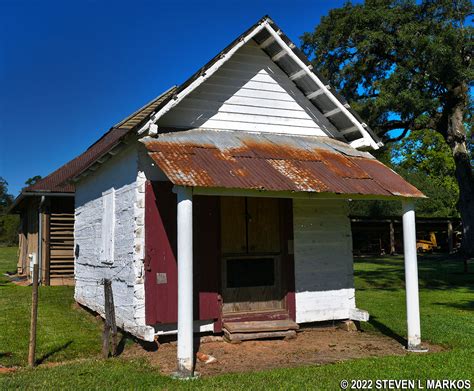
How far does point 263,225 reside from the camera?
30.7ft

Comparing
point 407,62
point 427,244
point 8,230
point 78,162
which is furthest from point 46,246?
point 8,230

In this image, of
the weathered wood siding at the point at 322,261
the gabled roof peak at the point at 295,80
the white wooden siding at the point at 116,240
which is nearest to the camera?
the white wooden siding at the point at 116,240

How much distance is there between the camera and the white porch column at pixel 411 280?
791 centimetres

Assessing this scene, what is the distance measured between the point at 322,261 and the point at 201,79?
4.06 m

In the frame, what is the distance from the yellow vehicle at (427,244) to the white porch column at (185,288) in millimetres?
31994

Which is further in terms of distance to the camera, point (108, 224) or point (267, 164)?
point (108, 224)

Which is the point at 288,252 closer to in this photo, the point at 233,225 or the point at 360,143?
the point at 233,225

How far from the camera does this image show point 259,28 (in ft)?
28.7

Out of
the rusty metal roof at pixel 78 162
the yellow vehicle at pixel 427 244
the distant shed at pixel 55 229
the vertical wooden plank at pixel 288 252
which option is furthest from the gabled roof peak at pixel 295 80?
the yellow vehicle at pixel 427 244

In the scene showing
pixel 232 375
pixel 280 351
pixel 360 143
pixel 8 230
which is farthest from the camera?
pixel 8 230

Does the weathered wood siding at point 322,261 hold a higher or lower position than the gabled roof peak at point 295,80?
lower

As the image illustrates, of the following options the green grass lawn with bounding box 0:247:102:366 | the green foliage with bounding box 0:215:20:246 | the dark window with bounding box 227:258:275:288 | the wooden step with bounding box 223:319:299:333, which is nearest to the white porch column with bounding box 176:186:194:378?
the wooden step with bounding box 223:319:299:333

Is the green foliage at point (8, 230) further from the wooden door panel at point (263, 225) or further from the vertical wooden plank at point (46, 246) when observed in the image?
the wooden door panel at point (263, 225)

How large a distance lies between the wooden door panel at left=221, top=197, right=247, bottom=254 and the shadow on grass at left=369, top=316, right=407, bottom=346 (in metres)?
3.05
